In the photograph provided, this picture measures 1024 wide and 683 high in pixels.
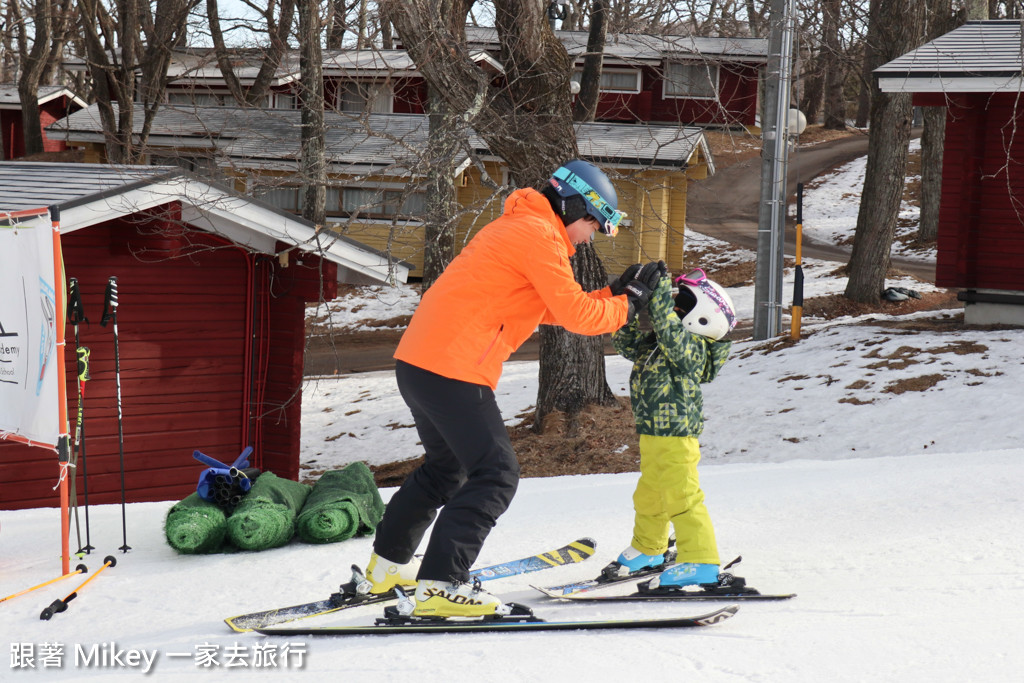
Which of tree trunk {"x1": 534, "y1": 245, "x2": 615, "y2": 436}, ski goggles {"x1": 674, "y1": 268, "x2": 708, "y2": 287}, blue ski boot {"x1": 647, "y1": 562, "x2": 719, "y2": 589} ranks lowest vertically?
tree trunk {"x1": 534, "y1": 245, "x2": 615, "y2": 436}

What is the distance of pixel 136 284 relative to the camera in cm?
911

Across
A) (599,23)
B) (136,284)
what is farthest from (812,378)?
(136,284)

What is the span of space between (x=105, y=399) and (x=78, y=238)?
160 cm

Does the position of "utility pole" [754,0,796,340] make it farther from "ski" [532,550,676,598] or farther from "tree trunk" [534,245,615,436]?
"ski" [532,550,676,598]

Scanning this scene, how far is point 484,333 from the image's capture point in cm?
374

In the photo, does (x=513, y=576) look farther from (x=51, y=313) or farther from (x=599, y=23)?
(x=599, y=23)

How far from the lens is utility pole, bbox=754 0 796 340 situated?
13281 millimetres

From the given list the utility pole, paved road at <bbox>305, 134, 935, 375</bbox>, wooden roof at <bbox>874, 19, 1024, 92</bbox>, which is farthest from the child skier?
paved road at <bbox>305, 134, 935, 375</bbox>

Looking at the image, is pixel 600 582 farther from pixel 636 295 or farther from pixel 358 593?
pixel 636 295

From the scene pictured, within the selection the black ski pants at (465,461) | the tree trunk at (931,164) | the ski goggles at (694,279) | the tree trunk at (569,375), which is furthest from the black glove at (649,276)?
the tree trunk at (931,164)

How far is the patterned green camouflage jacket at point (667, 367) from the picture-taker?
4.11 meters

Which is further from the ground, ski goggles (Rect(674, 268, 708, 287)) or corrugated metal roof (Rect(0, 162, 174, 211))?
corrugated metal roof (Rect(0, 162, 174, 211))

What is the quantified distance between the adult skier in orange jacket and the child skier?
0.41m

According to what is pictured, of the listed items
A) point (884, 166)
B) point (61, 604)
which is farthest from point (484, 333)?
point (884, 166)
